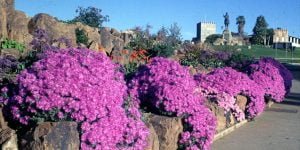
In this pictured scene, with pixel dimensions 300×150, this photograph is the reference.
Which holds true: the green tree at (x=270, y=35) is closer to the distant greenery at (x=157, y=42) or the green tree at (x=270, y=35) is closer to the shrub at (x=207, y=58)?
the distant greenery at (x=157, y=42)

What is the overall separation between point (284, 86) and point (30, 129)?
10037 millimetres

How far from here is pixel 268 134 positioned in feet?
31.1

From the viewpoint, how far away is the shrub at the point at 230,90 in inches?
374

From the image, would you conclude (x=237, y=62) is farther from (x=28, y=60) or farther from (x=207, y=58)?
(x=28, y=60)

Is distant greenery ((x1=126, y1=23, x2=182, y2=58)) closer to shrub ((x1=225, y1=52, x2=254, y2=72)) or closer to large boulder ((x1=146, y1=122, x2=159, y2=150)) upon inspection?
shrub ((x1=225, y1=52, x2=254, y2=72))

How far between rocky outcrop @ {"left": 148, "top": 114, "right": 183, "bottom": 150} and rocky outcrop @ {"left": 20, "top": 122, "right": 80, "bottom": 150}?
5.24ft

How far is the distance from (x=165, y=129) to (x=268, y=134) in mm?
3485

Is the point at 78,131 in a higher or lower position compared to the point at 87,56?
lower

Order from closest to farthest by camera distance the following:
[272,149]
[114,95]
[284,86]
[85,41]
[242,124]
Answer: [114,95]
[272,149]
[242,124]
[284,86]
[85,41]

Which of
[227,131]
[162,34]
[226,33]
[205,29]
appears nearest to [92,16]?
[162,34]

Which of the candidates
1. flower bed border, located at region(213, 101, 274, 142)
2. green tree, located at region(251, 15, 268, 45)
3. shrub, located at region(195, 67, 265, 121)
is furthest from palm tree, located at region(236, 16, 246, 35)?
flower bed border, located at region(213, 101, 274, 142)

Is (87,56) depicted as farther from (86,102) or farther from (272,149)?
(272,149)

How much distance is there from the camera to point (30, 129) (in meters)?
5.23

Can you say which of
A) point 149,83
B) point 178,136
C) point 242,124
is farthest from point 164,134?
point 242,124
